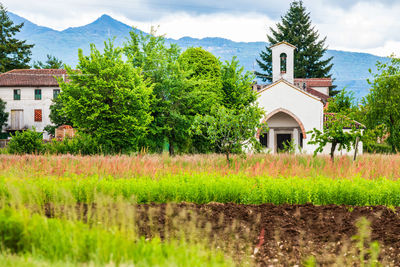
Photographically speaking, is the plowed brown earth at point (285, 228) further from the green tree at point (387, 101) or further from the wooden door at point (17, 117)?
the wooden door at point (17, 117)

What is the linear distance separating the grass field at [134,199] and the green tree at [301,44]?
147 ft

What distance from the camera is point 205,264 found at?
424 centimetres

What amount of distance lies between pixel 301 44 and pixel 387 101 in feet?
100

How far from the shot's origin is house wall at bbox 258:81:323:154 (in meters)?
28.8

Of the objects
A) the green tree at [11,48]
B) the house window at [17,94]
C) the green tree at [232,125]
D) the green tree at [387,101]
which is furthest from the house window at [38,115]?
the green tree at [232,125]

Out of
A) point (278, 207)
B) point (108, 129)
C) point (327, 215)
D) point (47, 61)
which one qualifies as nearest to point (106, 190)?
point (278, 207)

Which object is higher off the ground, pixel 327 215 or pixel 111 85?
pixel 111 85

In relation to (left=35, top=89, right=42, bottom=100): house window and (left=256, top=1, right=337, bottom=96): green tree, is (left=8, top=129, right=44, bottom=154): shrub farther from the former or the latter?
(left=256, top=1, right=337, bottom=96): green tree

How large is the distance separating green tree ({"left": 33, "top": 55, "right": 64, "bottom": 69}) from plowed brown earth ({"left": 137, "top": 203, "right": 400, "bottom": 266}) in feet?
184

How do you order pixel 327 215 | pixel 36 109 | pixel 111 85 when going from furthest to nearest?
pixel 36 109 → pixel 111 85 → pixel 327 215

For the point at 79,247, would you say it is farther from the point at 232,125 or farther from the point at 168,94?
the point at 168,94

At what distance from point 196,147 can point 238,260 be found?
17991mm

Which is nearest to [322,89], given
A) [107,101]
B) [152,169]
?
[107,101]

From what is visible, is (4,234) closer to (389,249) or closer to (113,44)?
(389,249)
